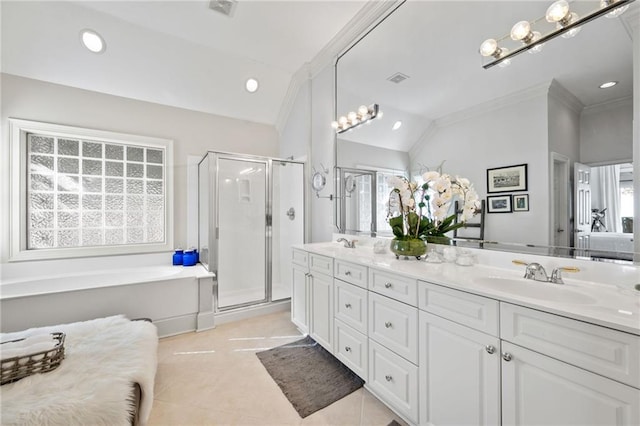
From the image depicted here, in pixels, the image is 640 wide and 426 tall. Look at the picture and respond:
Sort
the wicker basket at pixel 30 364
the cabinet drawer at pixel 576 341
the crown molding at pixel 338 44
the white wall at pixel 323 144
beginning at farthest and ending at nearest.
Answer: the white wall at pixel 323 144, the crown molding at pixel 338 44, the wicker basket at pixel 30 364, the cabinet drawer at pixel 576 341

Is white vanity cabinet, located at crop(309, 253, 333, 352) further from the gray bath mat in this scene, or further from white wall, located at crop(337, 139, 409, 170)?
white wall, located at crop(337, 139, 409, 170)

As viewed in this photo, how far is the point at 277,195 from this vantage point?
354 centimetres

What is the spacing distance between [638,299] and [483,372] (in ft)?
2.05

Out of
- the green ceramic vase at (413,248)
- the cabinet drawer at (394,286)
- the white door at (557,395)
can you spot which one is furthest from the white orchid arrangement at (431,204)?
the white door at (557,395)

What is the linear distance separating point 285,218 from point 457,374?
2827 mm

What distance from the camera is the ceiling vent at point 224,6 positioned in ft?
7.52

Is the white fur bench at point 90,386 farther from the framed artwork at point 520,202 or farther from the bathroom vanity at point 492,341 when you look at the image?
the framed artwork at point 520,202

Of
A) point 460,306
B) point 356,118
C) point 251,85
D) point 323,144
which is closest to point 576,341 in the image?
point 460,306

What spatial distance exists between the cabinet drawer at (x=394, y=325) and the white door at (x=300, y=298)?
0.88 metres

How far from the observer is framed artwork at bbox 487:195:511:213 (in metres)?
1.52

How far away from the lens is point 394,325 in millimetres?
1481

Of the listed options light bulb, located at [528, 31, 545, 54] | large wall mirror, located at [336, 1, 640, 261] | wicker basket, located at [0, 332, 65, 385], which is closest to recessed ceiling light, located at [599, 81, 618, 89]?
large wall mirror, located at [336, 1, 640, 261]

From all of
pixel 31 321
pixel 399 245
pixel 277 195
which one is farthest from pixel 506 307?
Answer: pixel 31 321

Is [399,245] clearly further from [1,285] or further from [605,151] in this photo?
[1,285]
